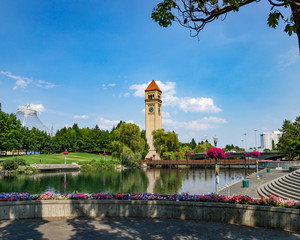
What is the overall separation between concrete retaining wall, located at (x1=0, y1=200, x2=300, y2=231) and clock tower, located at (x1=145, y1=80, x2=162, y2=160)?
302 ft

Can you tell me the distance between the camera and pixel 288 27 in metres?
6.57

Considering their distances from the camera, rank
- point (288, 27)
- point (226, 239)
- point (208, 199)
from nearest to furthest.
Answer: point (288, 27)
point (226, 239)
point (208, 199)

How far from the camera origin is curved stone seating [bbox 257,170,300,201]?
68.3 feet

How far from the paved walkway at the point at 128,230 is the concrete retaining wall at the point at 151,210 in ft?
1.59

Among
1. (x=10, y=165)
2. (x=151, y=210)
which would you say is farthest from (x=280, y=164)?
(x=10, y=165)

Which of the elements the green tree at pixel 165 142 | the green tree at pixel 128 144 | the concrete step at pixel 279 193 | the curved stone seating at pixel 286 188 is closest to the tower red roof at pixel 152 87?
the green tree at pixel 165 142

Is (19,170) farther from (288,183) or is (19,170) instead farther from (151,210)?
(151,210)

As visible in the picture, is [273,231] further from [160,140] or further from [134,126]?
[160,140]

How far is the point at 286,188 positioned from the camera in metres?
22.8

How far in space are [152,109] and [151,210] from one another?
98060mm

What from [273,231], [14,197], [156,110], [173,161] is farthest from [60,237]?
[156,110]

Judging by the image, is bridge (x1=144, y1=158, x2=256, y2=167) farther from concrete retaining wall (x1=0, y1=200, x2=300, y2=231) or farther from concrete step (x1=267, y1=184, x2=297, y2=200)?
concrete retaining wall (x1=0, y1=200, x2=300, y2=231)

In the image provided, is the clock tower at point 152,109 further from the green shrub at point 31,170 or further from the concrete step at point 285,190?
the concrete step at point 285,190

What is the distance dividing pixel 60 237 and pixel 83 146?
11079 centimetres
